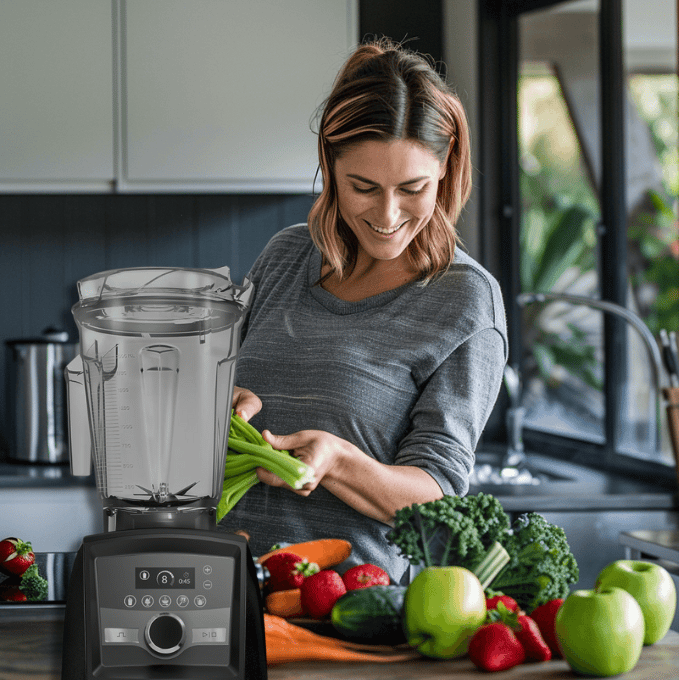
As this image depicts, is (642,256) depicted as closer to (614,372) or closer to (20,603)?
(614,372)

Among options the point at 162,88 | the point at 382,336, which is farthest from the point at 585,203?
the point at 382,336

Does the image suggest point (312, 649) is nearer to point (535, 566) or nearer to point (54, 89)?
point (535, 566)

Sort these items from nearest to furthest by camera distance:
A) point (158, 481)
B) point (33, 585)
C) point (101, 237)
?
point (158, 481) < point (33, 585) < point (101, 237)

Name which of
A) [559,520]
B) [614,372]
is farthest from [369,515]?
[614,372]

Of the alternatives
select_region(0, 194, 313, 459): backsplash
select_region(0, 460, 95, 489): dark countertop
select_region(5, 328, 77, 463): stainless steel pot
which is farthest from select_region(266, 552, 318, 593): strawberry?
select_region(0, 194, 313, 459): backsplash

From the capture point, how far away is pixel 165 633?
0.67m

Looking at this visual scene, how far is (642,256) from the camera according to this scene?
2238 millimetres

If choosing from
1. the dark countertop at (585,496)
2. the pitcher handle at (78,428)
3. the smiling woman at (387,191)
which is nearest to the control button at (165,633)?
the pitcher handle at (78,428)

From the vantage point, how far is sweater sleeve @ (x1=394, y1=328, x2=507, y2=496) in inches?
42.4

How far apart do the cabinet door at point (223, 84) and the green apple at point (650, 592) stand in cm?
179

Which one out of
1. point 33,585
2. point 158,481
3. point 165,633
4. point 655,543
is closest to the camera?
point 165,633

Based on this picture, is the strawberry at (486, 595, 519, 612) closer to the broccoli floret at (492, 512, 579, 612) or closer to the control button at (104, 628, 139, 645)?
the broccoli floret at (492, 512, 579, 612)

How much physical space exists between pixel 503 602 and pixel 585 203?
1880 millimetres

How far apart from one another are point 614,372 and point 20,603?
5.96ft
